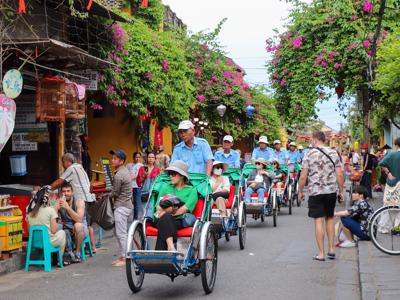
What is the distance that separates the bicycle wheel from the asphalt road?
0.84 m

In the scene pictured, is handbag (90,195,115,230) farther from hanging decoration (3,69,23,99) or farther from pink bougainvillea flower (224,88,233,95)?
pink bougainvillea flower (224,88,233,95)

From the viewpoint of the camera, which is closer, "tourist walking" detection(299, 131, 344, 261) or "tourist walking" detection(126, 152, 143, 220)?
"tourist walking" detection(299, 131, 344, 261)

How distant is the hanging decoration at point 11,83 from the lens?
1019cm

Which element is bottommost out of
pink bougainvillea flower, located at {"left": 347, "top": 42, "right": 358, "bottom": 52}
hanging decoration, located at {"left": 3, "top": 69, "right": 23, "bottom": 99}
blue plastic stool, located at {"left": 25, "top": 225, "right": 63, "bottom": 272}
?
blue plastic stool, located at {"left": 25, "top": 225, "right": 63, "bottom": 272}

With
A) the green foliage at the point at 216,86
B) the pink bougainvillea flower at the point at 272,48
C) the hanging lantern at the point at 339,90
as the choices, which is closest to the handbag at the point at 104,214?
the hanging lantern at the point at 339,90

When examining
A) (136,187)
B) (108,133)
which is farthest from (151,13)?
(136,187)

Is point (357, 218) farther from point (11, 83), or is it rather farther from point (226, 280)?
point (11, 83)

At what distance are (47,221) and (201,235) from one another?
3382 millimetres

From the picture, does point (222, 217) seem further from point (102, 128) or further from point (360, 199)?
point (102, 128)

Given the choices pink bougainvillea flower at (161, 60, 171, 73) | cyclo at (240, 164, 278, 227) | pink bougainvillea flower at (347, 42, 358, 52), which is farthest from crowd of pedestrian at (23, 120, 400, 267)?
pink bougainvillea flower at (347, 42, 358, 52)

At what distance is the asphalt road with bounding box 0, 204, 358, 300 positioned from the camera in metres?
7.92

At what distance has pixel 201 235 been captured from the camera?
7.58 meters

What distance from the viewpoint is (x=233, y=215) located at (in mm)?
11391

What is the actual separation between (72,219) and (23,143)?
4.70 metres
